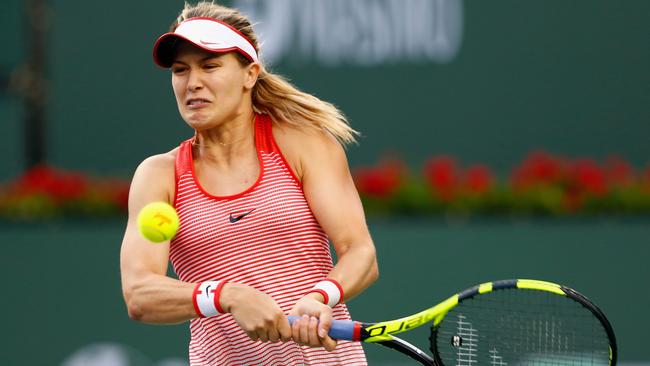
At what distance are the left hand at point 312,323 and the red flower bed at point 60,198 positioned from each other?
361cm

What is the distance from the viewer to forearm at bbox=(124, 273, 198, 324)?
3.91 metres

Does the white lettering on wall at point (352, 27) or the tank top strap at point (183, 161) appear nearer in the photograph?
the tank top strap at point (183, 161)

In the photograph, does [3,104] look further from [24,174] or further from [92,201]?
[92,201]

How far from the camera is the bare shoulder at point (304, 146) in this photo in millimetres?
4127

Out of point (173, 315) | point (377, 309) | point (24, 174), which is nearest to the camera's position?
point (173, 315)

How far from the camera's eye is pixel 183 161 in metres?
4.12

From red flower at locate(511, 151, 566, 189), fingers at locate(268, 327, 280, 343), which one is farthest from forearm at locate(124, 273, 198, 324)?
red flower at locate(511, 151, 566, 189)

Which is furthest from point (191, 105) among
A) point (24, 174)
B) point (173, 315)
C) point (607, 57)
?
point (607, 57)

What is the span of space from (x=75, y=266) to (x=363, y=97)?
2.15m

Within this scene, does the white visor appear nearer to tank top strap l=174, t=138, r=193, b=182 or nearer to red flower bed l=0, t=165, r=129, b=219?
tank top strap l=174, t=138, r=193, b=182

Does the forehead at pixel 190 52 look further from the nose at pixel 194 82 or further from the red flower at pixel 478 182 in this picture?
the red flower at pixel 478 182

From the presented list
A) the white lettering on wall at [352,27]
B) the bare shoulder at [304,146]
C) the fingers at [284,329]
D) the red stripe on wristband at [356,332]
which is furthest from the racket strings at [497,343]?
the white lettering on wall at [352,27]

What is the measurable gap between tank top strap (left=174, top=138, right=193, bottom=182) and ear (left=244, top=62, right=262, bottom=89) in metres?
0.26

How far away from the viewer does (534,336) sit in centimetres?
414
